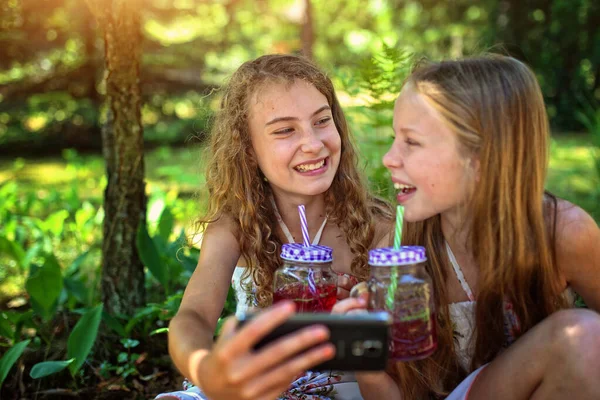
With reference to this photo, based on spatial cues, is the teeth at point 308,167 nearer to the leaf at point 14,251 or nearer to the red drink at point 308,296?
the red drink at point 308,296

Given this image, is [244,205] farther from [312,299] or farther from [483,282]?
[483,282]

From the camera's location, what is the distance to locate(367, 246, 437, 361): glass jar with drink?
1.58m

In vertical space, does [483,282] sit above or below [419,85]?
below

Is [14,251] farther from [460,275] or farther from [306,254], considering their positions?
[460,275]

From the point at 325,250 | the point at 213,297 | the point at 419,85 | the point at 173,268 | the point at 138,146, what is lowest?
the point at 173,268

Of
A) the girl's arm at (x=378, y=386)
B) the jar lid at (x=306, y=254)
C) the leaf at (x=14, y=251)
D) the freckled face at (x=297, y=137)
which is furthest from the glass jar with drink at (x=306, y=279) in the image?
the leaf at (x=14, y=251)

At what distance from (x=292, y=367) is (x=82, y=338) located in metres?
1.31

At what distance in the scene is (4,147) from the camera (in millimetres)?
9070

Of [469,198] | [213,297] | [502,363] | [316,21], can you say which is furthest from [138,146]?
[316,21]

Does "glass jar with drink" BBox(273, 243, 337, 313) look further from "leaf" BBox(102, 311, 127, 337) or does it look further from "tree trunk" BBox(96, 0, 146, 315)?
"tree trunk" BBox(96, 0, 146, 315)

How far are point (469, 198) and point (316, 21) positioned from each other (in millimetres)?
15346

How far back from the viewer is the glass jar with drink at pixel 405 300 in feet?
5.19

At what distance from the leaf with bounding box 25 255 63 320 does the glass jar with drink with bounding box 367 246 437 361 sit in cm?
151

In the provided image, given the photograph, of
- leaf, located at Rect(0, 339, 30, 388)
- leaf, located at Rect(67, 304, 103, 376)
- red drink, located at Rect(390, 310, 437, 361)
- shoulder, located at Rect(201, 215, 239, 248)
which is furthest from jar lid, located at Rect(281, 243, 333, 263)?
leaf, located at Rect(0, 339, 30, 388)
